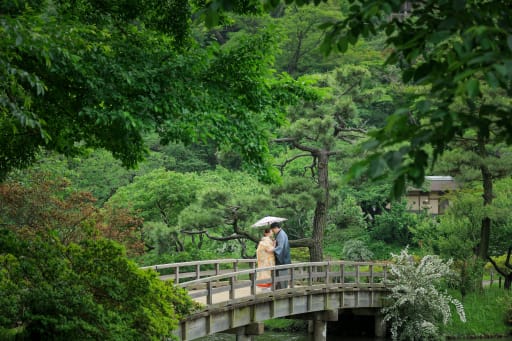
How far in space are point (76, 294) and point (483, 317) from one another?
17.3m

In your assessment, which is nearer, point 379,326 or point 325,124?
point 379,326

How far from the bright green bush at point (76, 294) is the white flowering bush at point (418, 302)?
1155cm

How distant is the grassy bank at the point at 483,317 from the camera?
2469 centimetres

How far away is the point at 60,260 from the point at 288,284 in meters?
10.2

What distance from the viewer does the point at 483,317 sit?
2534 cm

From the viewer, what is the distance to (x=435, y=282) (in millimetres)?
24922

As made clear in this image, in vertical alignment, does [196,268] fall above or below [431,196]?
above

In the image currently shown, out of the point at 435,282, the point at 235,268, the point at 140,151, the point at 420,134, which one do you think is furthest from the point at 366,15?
the point at 435,282

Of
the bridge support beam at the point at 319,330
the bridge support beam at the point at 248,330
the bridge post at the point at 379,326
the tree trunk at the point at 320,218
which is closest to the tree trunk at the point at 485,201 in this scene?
the bridge post at the point at 379,326

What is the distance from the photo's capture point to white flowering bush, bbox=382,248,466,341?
75.5 feet

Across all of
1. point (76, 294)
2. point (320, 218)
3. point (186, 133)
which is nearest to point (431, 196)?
point (320, 218)

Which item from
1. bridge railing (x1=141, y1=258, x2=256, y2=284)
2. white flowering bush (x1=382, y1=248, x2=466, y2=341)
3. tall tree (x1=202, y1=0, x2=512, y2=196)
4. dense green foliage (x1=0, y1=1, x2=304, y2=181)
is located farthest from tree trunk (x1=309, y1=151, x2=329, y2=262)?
tall tree (x1=202, y1=0, x2=512, y2=196)

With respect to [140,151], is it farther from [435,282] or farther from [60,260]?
[435,282]

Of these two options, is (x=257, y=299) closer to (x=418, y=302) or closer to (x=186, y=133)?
(x=418, y=302)
